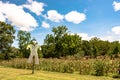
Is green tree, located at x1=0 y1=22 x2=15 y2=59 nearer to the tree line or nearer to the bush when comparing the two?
the tree line

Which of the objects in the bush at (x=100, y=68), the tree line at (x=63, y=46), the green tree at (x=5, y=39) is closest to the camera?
the bush at (x=100, y=68)

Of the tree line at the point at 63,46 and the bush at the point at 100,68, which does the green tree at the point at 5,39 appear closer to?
the tree line at the point at 63,46

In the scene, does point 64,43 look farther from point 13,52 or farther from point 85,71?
point 85,71

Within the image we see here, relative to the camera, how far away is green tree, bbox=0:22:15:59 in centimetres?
5569

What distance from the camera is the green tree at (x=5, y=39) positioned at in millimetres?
55688

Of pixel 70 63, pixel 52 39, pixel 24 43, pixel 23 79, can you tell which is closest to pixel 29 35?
pixel 24 43

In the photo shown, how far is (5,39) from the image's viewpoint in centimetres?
5553

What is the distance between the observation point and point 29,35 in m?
78.6

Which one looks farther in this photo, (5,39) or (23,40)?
(23,40)

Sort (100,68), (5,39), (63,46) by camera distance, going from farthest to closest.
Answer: (63,46) → (5,39) → (100,68)

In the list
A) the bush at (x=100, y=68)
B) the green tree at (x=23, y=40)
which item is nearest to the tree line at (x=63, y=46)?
the green tree at (x=23, y=40)

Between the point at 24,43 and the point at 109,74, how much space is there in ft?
192

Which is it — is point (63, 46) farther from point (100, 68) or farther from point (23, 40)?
point (100, 68)

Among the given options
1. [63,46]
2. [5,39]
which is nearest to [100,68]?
[5,39]
